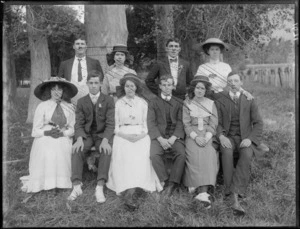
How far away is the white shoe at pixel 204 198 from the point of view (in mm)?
3998

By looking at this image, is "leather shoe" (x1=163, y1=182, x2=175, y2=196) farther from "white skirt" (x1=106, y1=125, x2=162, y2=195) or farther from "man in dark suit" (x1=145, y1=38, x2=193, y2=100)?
"man in dark suit" (x1=145, y1=38, x2=193, y2=100)

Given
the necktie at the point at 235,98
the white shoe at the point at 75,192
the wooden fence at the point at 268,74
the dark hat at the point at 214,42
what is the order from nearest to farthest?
the white shoe at the point at 75,192
the necktie at the point at 235,98
the dark hat at the point at 214,42
the wooden fence at the point at 268,74

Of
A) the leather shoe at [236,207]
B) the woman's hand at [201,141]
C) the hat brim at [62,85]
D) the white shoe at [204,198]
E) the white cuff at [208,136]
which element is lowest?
the leather shoe at [236,207]

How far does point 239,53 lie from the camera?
16.8 ft

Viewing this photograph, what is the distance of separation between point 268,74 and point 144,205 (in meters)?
2.89

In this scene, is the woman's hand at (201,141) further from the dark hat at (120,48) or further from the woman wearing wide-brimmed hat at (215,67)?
the dark hat at (120,48)

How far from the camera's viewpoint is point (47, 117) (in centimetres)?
452

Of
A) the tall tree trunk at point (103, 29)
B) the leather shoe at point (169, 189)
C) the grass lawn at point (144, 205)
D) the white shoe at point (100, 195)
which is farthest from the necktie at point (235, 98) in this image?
the white shoe at point (100, 195)

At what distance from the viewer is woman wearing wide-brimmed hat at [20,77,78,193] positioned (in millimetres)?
4289

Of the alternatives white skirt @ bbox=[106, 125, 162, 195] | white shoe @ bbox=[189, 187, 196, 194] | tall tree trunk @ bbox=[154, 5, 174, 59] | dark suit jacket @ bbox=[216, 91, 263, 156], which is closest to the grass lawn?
white shoe @ bbox=[189, 187, 196, 194]

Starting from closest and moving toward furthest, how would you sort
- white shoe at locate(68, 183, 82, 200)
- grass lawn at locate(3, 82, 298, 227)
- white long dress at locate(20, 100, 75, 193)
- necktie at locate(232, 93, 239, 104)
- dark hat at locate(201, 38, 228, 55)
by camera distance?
grass lawn at locate(3, 82, 298, 227) → white shoe at locate(68, 183, 82, 200) → white long dress at locate(20, 100, 75, 193) → necktie at locate(232, 93, 239, 104) → dark hat at locate(201, 38, 228, 55)

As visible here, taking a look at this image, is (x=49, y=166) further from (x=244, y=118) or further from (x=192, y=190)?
(x=244, y=118)

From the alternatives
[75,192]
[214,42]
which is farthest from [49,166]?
[214,42]

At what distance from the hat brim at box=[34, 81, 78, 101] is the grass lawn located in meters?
0.41
